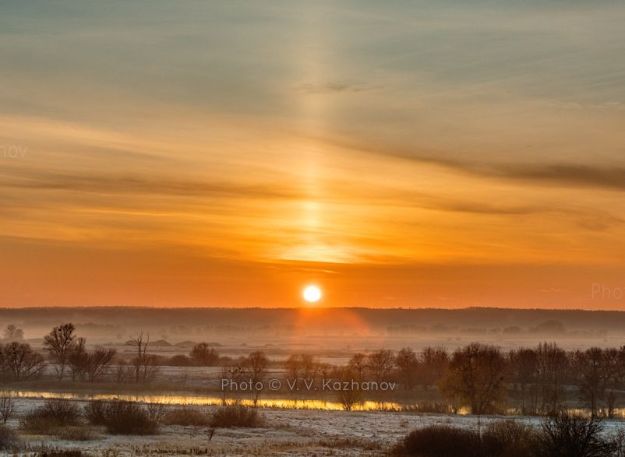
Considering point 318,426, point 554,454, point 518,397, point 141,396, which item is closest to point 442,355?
point 518,397

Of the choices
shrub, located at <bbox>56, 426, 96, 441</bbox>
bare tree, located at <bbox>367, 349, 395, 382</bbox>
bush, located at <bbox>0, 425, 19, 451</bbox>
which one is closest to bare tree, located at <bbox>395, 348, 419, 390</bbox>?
bare tree, located at <bbox>367, 349, 395, 382</bbox>

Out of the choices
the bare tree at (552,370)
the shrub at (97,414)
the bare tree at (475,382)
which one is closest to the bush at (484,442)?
the shrub at (97,414)

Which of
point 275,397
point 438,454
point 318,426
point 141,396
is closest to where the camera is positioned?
point 438,454

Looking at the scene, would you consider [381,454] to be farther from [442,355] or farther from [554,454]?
[442,355]

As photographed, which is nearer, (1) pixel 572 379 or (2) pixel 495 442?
(2) pixel 495 442

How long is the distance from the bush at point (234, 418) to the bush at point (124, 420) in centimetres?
430

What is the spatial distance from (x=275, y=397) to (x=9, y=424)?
189 ft

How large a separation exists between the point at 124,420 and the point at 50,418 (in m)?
5.34

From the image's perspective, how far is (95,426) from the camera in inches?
2154

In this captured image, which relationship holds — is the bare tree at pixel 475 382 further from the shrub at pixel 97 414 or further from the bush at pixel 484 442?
the bush at pixel 484 442

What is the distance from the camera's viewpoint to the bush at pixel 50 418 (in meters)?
51.8

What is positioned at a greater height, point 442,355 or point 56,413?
point 442,355

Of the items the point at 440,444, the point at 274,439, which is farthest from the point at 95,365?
the point at 440,444

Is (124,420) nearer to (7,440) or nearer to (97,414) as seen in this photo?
(97,414)
